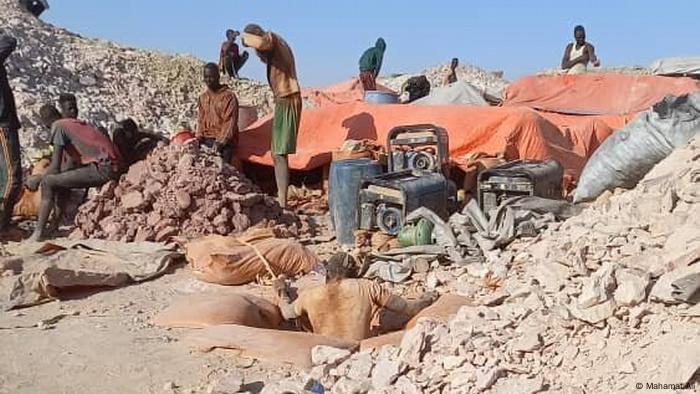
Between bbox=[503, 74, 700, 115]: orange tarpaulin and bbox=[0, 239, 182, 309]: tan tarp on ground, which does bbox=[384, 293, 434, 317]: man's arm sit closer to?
bbox=[0, 239, 182, 309]: tan tarp on ground

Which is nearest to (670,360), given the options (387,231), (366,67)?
(387,231)

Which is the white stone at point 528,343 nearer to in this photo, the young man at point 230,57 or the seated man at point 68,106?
the seated man at point 68,106

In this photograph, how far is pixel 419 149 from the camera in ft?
24.8

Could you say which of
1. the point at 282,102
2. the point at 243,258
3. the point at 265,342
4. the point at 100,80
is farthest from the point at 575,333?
the point at 100,80

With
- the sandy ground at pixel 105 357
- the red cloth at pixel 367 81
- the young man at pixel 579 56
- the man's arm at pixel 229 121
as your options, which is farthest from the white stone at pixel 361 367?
the young man at pixel 579 56

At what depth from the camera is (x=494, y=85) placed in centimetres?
2148

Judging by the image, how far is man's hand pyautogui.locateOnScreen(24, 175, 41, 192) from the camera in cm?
756

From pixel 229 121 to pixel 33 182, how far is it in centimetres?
195

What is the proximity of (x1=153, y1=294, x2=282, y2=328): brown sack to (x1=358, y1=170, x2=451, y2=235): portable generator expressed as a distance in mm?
1707

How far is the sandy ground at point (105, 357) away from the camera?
3.98 m

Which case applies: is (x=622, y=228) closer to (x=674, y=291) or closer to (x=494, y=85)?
(x=674, y=291)

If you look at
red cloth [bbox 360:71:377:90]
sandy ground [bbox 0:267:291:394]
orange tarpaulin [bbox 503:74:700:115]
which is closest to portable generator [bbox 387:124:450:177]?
sandy ground [bbox 0:267:291:394]

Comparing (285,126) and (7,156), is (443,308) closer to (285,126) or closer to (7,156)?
(285,126)

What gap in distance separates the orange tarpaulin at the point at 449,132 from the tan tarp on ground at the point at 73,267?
8.39 feet
